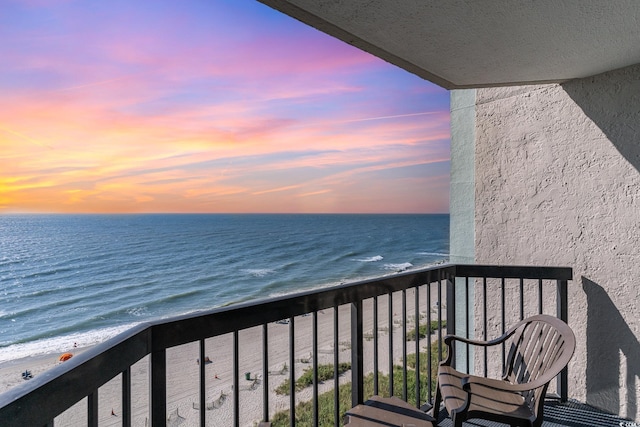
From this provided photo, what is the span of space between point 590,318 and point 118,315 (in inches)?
866

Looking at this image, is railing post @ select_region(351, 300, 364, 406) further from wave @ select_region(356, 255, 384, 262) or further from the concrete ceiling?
wave @ select_region(356, 255, 384, 262)

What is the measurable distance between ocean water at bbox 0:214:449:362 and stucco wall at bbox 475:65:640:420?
61.6ft

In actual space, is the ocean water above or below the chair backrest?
below

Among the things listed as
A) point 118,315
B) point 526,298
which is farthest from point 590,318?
point 118,315

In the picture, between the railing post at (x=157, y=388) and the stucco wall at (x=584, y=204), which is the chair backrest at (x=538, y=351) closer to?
the stucco wall at (x=584, y=204)

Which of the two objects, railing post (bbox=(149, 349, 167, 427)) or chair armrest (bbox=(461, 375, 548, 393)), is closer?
railing post (bbox=(149, 349, 167, 427))

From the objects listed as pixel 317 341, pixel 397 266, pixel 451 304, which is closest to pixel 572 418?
pixel 451 304

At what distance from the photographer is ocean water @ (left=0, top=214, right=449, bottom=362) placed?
67.6 feet

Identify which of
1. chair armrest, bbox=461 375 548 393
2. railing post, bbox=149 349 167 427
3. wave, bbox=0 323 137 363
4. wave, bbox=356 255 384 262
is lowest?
wave, bbox=0 323 137 363

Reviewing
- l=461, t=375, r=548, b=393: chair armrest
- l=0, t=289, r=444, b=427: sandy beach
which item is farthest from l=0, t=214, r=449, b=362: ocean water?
l=461, t=375, r=548, b=393: chair armrest

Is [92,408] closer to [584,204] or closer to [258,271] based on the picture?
[584,204]

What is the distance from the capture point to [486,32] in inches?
80.5

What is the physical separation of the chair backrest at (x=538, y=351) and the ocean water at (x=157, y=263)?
1906cm

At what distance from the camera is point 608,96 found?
A: 280cm
